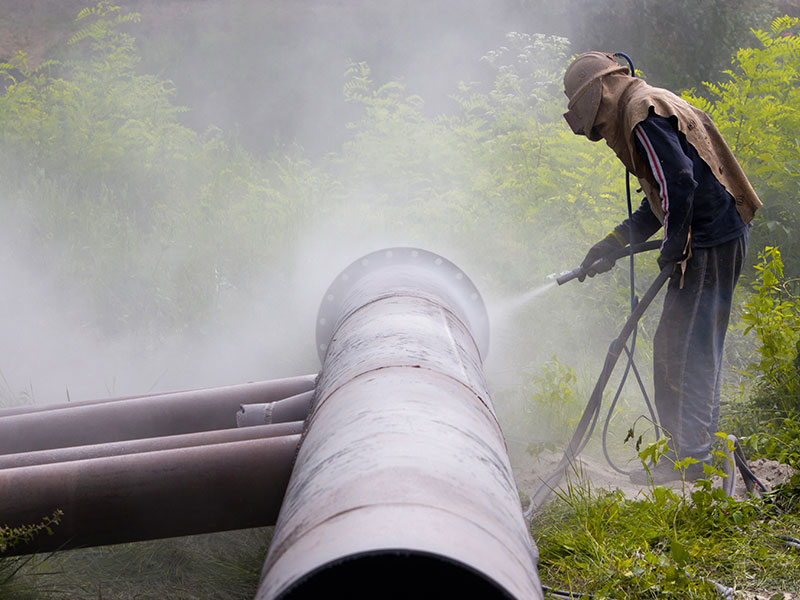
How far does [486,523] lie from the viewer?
173 centimetres

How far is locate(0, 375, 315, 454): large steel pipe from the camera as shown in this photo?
3.44 metres

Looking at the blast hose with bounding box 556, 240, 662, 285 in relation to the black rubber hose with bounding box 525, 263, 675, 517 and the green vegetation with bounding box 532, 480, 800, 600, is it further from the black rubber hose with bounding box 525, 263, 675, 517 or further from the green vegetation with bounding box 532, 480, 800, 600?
the green vegetation with bounding box 532, 480, 800, 600

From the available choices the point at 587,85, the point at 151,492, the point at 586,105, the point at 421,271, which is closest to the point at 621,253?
the point at 586,105

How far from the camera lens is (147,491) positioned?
8.71 feet

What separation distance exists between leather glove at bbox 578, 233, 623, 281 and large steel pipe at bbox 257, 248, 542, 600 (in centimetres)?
189

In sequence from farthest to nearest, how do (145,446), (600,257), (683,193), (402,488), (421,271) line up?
(600,257) → (421,271) → (683,193) → (145,446) → (402,488)

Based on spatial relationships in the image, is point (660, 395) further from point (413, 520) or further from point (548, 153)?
point (548, 153)

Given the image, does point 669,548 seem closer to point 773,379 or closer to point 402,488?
point 773,379

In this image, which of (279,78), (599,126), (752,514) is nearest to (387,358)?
(752,514)

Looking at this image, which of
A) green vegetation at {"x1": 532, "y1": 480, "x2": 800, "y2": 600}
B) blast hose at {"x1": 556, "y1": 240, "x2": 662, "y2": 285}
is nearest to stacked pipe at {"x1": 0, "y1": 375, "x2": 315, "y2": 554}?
green vegetation at {"x1": 532, "y1": 480, "x2": 800, "y2": 600}

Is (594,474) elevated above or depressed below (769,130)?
below

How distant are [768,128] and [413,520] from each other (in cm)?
645

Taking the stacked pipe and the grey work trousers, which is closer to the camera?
the stacked pipe

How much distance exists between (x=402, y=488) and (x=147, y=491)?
52.8 inches
